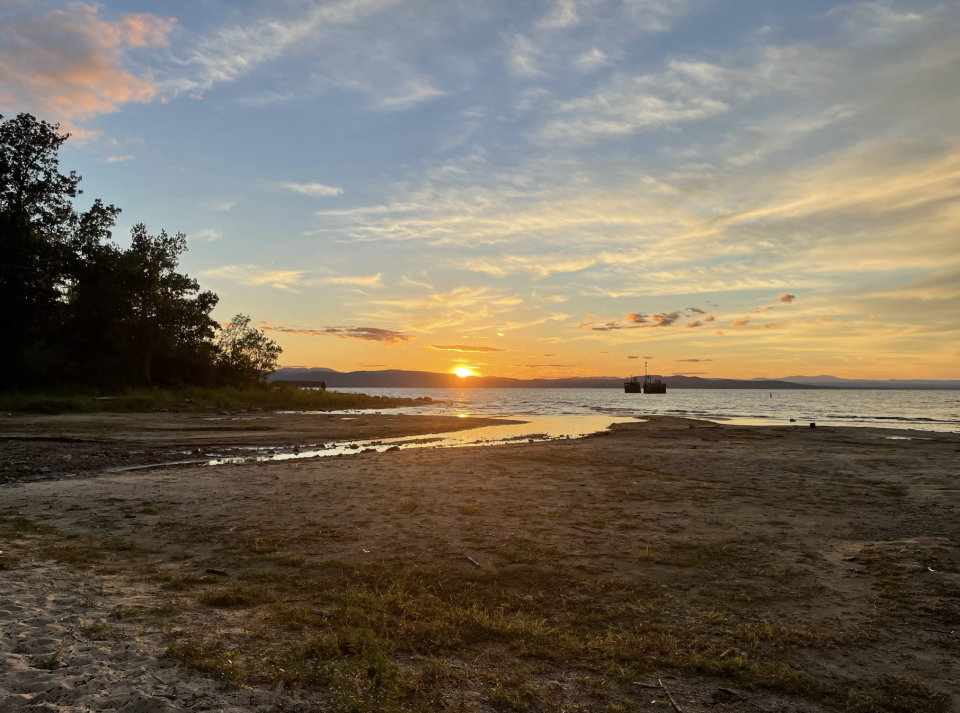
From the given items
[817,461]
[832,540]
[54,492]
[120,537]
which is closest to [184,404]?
[54,492]

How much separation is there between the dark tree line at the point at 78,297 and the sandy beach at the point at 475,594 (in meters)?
33.7

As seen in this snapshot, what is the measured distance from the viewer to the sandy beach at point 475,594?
423cm

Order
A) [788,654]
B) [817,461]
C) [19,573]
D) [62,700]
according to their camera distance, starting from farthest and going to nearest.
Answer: [817,461], [19,573], [788,654], [62,700]

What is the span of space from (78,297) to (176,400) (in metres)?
12.5

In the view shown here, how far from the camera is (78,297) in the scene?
43.9 meters

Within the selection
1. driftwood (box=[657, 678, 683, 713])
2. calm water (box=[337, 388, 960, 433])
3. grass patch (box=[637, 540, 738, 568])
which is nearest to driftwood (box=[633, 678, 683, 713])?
driftwood (box=[657, 678, 683, 713])

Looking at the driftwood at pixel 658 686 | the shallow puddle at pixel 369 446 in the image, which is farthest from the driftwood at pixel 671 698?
the shallow puddle at pixel 369 446

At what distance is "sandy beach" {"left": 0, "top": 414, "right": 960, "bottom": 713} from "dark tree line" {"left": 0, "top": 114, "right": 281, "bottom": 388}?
1329 inches

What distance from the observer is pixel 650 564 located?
24.1 ft

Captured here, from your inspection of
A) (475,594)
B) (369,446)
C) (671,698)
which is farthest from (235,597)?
(369,446)

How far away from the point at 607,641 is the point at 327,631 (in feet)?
8.38

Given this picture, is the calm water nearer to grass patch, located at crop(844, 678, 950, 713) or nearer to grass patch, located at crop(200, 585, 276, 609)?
grass patch, located at crop(844, 678, 950, 713)

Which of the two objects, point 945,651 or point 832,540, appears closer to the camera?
point 945,651

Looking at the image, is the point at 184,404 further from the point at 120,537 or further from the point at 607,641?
the point at 607,641
